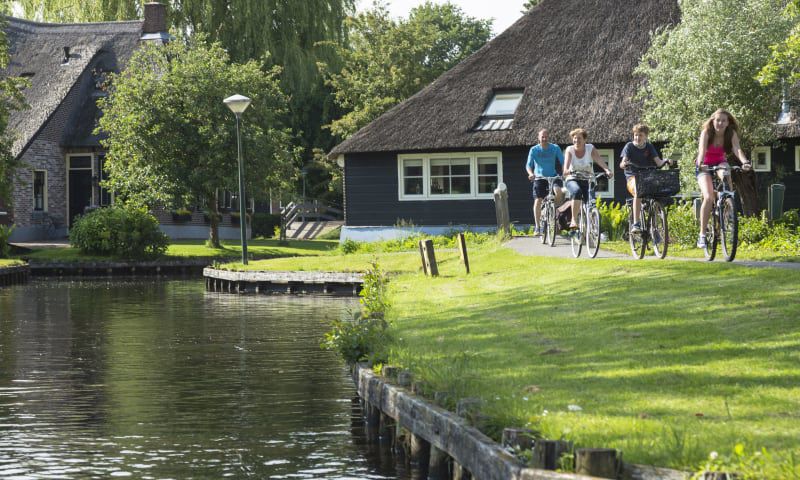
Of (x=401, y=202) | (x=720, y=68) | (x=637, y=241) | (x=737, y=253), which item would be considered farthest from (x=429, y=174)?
(x=737, y=253)

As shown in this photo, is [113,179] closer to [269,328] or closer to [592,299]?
[269,328]

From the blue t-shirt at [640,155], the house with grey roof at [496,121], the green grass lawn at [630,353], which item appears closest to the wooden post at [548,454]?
the green grass lawn at [630,353]

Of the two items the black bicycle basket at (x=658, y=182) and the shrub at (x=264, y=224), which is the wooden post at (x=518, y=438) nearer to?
the black bicycle basket at (x=658, y=182)

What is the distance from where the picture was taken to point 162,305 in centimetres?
2448

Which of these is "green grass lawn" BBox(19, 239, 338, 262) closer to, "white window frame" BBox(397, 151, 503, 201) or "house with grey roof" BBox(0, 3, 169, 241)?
"white window frame" BBox(397, 151, 503, 201)

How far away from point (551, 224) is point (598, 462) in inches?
606

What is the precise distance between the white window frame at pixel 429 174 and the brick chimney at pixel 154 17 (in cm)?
1563

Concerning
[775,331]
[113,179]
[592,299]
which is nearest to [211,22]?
[113,179]

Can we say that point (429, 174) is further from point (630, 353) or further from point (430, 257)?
point (630, 353)

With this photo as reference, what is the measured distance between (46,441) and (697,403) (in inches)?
204

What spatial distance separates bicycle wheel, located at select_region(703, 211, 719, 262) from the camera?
607 inches

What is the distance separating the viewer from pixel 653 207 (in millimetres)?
16688

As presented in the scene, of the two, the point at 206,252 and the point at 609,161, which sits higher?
the point at 609,161

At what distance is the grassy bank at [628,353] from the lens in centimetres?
711
